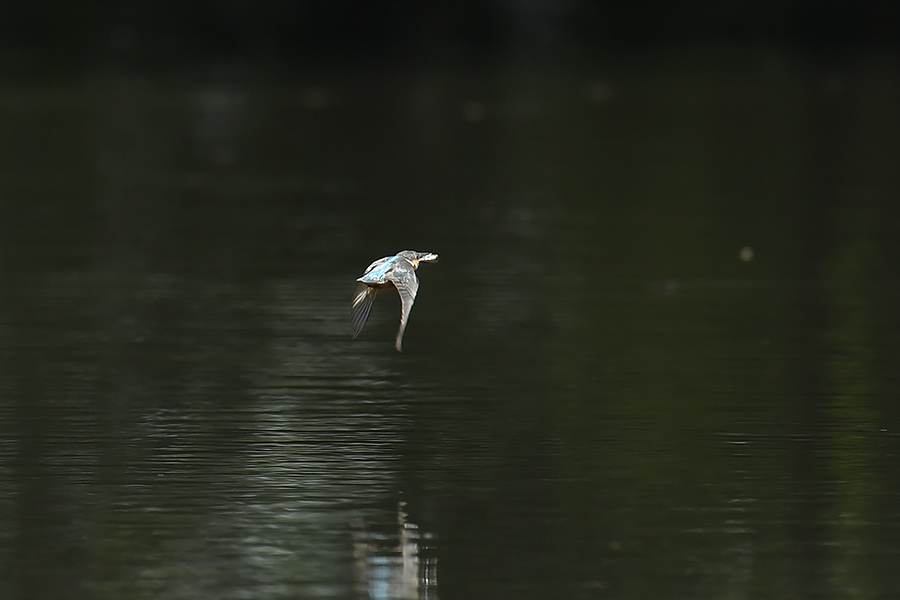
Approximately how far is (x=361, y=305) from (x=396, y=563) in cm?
266

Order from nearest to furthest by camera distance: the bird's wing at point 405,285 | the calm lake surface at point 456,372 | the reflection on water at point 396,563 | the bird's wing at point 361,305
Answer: the reflection on water at point 396,563 → the calm lake surface at point 456,372 → the bird's wing at point 405,285 → the bird's wing at point 361,305

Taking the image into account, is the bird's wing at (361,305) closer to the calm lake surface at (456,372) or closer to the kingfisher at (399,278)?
the kingfisher at (399,278)

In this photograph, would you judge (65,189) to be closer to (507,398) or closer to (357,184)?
(357,184)

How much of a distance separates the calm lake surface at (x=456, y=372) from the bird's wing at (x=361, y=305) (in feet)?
1.81

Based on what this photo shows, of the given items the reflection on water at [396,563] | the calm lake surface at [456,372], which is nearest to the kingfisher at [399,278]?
the calm lake surface at [456,372]

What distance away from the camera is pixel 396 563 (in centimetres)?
789

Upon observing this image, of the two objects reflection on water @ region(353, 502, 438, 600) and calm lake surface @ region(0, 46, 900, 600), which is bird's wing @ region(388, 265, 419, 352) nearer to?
calm lake surface @ region(0, 46, 900, 600)

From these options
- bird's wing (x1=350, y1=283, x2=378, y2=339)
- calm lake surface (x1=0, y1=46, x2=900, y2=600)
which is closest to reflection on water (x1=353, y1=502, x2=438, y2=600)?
calm lake surface (x1=0, y1=46, x2=900, y2=600)

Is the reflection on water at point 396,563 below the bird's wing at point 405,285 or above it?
below

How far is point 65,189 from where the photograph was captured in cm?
2194

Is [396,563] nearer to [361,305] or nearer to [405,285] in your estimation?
[405,285]

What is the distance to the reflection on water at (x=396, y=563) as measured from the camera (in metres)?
7.49

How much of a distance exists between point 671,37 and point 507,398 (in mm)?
41632

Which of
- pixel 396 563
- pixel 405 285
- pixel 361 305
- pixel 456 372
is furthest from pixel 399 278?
pixel 456 372
